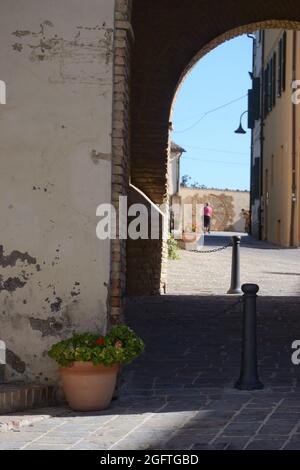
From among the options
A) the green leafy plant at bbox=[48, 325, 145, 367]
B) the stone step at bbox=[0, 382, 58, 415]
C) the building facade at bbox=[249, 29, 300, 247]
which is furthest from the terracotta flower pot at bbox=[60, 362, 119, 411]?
the building facade at bbox=[249, 29, 300, 247]

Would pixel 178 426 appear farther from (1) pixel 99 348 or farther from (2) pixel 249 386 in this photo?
(2) pixel 249 386

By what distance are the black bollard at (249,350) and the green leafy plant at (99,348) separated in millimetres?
909

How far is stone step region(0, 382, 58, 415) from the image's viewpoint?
5211 mm

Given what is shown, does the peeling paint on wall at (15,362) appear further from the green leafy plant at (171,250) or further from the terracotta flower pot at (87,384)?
the green leafy plant at (171,250)

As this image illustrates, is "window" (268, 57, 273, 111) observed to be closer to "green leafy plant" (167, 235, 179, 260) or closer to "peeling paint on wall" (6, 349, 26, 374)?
"green leafy plant" (167, 235, 179, 260)

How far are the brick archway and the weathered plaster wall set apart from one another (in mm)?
5909

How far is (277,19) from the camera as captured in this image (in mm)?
12289

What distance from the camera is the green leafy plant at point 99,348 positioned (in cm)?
523

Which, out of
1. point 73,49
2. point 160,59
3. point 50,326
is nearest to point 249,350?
point 50,326

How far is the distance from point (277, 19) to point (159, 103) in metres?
2.28

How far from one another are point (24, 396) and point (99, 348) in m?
0.62
